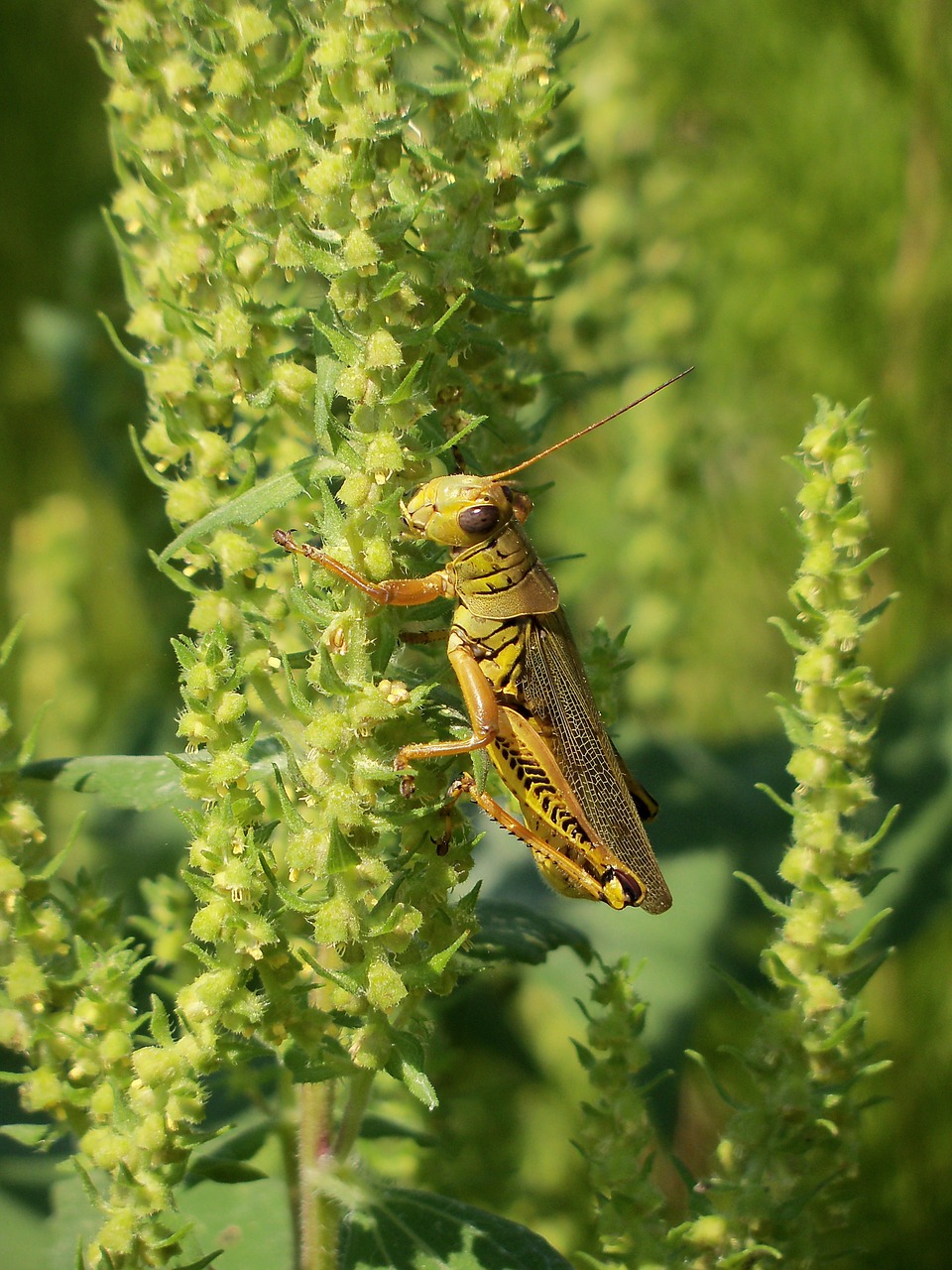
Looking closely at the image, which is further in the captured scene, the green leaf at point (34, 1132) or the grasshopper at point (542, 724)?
the grasshopper at point (542, 724)

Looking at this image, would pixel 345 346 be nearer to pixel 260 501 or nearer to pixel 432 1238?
pixel 260 501

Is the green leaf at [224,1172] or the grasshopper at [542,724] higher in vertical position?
the grasshopper at [542,724]

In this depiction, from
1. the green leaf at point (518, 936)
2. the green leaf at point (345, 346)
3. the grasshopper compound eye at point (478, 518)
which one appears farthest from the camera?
the grasshopper compound eye at point (478, 518)

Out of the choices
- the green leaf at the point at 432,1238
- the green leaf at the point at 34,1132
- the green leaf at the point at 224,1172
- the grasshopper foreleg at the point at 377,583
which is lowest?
the green leaf at the point at 432,1238

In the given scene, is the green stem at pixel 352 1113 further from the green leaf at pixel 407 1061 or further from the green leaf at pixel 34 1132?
the green leaf at pixel 34 1132

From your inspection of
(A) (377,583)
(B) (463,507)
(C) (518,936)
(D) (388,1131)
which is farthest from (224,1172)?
(B) (463,507)

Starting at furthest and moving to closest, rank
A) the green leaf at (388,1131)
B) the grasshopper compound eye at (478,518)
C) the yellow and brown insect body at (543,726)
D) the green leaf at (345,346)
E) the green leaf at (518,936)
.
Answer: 1. the yellow and brown insect body at (543,726)
2. the grasshopper compound eye at (478,518)
3. the green leaf at (388,1131)
4. the green leaf at (518,936)
5. the green leaf at (345,346)

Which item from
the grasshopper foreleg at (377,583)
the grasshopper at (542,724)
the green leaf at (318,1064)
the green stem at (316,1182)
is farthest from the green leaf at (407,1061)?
the grasshopper at (542,724)

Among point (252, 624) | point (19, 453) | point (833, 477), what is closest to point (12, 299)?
point (19, 453)
